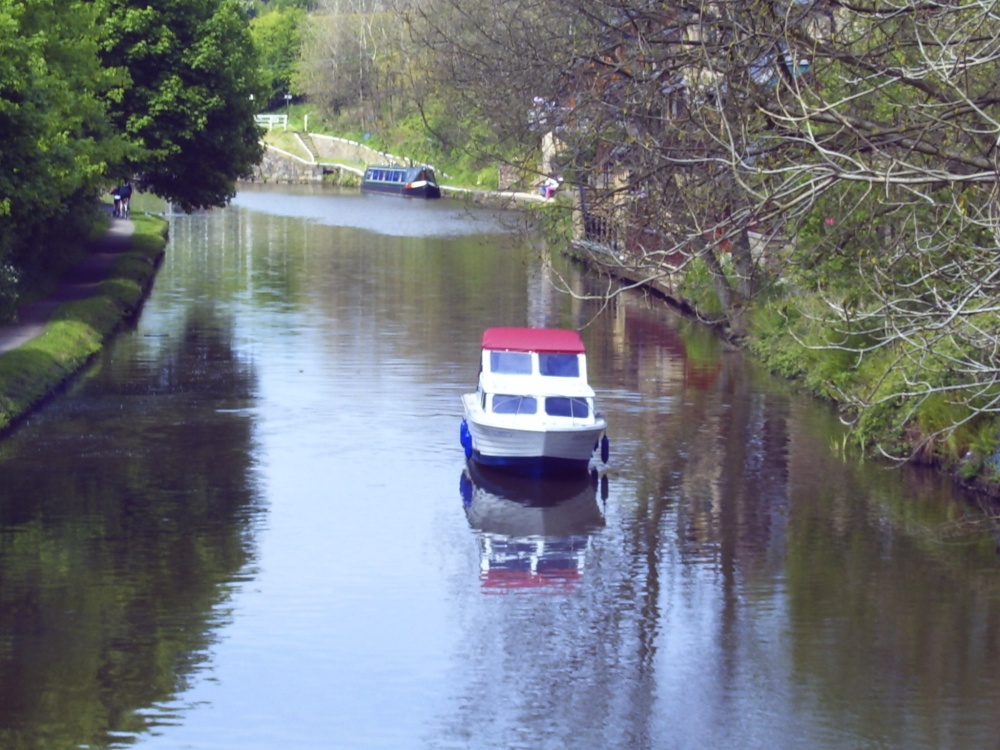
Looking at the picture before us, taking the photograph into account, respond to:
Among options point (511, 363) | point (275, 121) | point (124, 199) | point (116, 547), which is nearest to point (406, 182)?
point (275, 121)

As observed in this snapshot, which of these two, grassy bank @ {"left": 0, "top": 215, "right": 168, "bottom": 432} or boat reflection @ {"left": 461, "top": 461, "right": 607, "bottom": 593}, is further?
grassy bank @ {"left": 0, "top": 215, "right": 168, "bottom": 432}

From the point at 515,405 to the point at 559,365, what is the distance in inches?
51.5

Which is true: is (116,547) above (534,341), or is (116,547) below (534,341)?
below

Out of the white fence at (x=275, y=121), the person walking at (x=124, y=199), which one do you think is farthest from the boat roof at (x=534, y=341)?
the white fence at (x=275, y=121)

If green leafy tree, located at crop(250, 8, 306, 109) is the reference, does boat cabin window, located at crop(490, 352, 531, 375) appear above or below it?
below

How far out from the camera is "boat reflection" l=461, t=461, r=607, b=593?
17.4 meters

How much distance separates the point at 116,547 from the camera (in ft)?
58.4

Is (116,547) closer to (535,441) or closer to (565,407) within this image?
(535,441)

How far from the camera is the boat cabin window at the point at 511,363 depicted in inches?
876

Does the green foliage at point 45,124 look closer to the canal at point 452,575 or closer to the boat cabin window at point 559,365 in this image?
the canal at point 452,575

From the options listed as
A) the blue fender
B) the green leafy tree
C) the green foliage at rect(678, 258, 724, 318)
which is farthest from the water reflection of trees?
the green leafy tree

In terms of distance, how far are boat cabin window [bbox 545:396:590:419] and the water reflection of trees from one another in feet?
14.3

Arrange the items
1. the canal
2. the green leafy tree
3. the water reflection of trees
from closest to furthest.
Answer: the canal, the water reflection of trees, the green leafy tree

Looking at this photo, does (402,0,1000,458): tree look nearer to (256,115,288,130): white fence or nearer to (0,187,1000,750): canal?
(0,187,1000,750): canal
